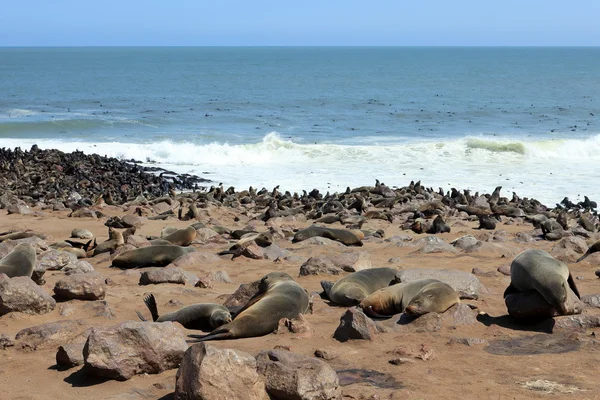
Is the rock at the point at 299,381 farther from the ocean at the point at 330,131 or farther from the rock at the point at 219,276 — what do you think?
the ocean at the point at 330,131

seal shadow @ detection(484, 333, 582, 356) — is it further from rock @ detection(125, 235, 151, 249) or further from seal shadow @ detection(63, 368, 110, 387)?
rock @ detection(125, 235, 151, 249)

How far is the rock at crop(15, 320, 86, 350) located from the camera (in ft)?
16.2

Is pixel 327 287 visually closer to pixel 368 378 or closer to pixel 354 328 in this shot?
pixel 354 328

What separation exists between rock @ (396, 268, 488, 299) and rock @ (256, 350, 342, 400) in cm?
267

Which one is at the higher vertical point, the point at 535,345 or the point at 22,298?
the point at 22,298

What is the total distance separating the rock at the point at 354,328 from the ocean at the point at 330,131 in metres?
15.2

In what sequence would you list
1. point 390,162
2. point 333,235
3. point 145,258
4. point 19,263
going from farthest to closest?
point 390,162, point 333,235, point 145,258, point 19,263

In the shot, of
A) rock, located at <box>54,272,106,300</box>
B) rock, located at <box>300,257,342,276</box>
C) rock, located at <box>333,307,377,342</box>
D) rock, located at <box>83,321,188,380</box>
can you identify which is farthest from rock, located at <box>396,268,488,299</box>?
rock, located at <box>83,321,188,380</box>

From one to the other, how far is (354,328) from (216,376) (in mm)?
1707

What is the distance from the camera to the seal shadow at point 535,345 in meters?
5.09

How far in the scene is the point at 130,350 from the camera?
4.27 metres

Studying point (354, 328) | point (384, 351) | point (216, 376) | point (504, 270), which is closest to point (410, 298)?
point (354, 328)

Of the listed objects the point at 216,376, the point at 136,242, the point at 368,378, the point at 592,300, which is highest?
the point at 216,376

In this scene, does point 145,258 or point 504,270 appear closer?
Answer: point 504,270
